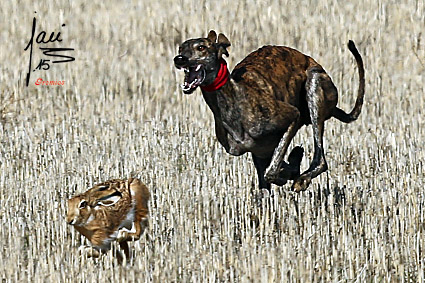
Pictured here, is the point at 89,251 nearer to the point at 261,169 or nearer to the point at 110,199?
the point at 110,199

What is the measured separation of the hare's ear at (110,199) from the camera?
5.11 m

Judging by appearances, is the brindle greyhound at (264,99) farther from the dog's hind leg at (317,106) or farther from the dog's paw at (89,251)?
the dog's paw at (89,251)

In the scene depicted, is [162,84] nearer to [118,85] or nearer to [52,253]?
[118,85]

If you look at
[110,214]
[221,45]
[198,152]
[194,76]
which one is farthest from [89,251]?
[198,152]

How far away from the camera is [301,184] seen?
6.62m

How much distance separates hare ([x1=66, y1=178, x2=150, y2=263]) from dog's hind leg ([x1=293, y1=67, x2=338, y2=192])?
1.77 metres

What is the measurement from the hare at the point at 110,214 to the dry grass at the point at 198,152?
Answer: 15cm

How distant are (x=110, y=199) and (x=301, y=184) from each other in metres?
1.97

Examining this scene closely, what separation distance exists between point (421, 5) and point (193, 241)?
26.3 ft

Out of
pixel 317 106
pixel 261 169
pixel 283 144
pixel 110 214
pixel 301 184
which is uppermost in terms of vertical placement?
pixel 317 106

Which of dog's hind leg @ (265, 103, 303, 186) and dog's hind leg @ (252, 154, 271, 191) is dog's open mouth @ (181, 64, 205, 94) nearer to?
dog's hind leg @ (265, 103, 303, 186)

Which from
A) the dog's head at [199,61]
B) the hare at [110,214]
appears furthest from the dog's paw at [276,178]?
the hare at [110,214]

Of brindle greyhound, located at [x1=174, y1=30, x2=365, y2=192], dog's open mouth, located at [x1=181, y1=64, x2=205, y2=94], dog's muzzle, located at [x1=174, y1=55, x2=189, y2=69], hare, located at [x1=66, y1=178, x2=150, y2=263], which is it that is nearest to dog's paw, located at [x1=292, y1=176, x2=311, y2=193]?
brindle greyhound, located at [x1=174, y1=30, x2=365, y2=192]
